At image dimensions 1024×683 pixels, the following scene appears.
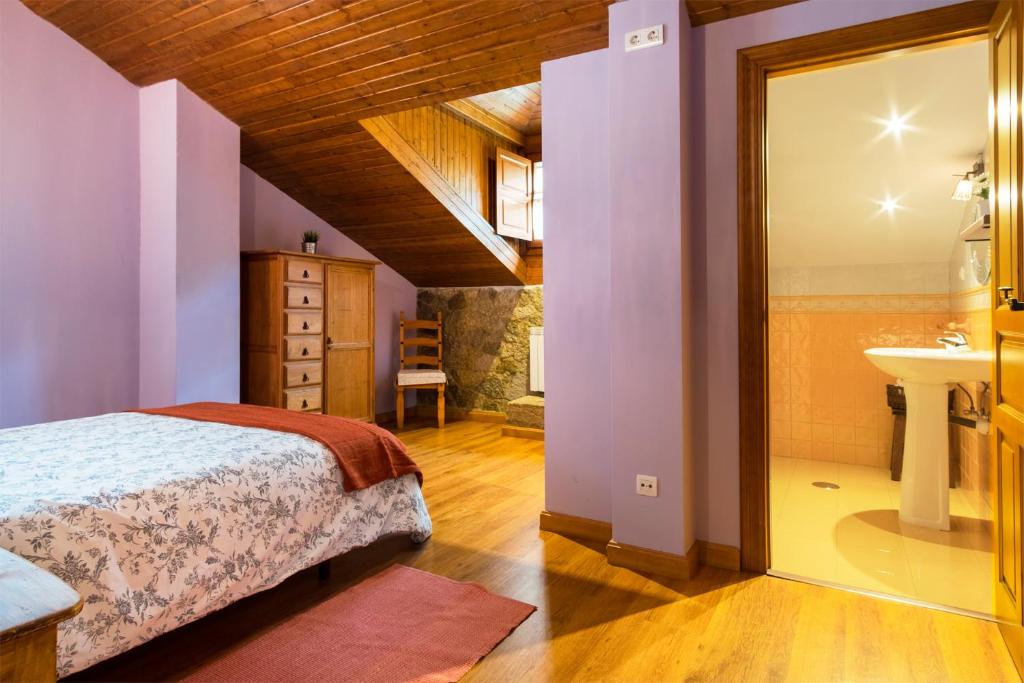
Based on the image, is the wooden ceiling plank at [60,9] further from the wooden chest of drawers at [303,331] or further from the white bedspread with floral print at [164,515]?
the white bedspread with floral print at [164,515]

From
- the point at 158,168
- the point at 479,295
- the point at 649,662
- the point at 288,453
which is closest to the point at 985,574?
the point at 649,662

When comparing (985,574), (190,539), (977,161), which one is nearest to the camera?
(190,539)

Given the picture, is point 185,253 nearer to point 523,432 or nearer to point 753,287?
point 523,432

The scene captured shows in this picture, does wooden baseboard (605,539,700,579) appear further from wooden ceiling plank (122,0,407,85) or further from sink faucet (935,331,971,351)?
wooden ceiling plank (122,0,407,85)

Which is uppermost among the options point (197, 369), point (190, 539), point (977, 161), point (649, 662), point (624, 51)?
point (624, 51)

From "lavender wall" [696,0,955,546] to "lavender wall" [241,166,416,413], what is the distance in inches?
143

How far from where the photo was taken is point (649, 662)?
1813 mm

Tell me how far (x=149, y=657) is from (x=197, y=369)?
2.41 m

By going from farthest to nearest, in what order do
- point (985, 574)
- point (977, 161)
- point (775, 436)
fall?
point (775, 436), point (977, 161), point (985, 574)

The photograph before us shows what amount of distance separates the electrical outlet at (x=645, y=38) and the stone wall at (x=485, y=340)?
3.20 meters

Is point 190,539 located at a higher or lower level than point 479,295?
lower

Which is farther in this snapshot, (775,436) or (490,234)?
(490,234)

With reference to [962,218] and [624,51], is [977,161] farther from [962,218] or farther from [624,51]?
[624,51]

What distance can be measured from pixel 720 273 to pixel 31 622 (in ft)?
7.72
